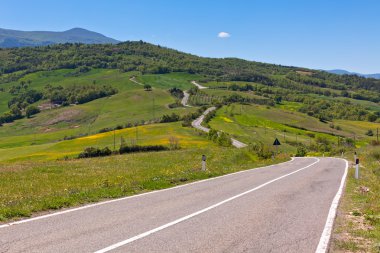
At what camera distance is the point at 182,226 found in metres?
9.73

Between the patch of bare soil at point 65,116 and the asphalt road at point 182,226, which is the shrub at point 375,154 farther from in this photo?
the patch of bare soil at point 65,116

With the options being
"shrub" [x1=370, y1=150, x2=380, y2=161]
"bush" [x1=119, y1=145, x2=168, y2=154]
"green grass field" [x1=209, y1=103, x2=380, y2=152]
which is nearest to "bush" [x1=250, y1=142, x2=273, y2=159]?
"shrub" [x1=370, y1=150, x2=380, y2=161]

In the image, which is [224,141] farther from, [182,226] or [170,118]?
[182,226]

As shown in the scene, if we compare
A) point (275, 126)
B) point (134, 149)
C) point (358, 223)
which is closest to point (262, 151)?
point (134, 149)

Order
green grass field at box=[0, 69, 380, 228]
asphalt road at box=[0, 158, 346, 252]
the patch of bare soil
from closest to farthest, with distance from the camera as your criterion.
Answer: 1. asphalt road at box=[0, 158, 346, 252]
2. green grass field at box=[0, 69, 380, 228]
3. the patch of bare soil

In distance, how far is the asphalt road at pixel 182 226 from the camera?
7930 millimetres

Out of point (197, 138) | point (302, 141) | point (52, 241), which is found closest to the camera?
point (52, 241)

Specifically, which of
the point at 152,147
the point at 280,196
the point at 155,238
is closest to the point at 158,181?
the point at 280,196

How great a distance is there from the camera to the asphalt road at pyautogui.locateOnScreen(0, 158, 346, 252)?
7.93m

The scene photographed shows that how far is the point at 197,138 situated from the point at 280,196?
74.7 m

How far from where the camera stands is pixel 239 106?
6516 inches

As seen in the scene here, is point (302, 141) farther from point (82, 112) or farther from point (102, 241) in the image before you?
point (102, 241)

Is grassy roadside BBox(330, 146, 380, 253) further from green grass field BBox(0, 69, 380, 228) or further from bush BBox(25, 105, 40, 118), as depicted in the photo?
bush BBox(25, 105, 40, 118)

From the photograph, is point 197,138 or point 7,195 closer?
point 7,195
